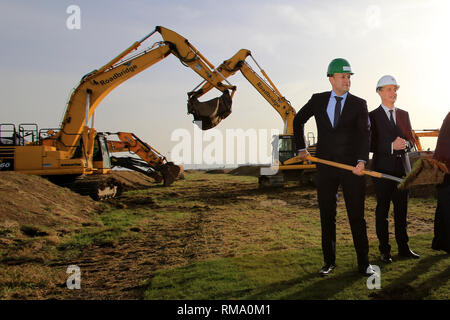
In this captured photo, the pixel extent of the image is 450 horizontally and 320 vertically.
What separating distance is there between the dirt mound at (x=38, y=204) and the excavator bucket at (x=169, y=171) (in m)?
7.85

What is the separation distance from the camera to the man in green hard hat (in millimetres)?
4223

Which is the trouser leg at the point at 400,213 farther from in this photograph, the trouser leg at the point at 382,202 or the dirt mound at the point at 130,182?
the dirt mound at the point at 130,182

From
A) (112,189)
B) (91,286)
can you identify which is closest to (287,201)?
(112,189)

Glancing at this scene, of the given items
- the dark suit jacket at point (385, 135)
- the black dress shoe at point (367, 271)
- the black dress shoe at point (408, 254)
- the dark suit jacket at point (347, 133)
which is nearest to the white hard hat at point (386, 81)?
the dark suit jacket at point (385, 135)

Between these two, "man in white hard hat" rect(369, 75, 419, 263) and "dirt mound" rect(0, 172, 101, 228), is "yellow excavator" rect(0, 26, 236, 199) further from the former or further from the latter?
"man in white hard hat" rect(369, 75, 419, 263)

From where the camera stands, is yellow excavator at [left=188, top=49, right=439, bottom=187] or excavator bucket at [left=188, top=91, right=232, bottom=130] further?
yellow excavator at [left=188, top=49, right=439, bottom=187]

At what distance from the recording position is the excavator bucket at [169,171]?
2078 centimetres

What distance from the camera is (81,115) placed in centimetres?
1446

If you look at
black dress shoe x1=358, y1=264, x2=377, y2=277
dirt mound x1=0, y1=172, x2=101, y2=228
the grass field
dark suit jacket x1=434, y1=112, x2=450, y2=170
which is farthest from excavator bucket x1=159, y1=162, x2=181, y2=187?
dark suit jacket x1=434, y1=112, x2=450, y2=170

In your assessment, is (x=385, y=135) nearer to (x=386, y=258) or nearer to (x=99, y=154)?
(x=386, y=258)

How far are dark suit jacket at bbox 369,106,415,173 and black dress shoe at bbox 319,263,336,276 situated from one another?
172cm

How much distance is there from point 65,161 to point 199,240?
852 centimetres

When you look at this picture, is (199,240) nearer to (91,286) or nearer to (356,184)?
(91,286)

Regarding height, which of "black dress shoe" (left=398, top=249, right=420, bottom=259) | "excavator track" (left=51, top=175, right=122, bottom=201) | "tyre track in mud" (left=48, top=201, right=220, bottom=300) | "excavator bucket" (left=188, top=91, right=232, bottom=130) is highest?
"excavator bucket" (left=188, top=91, right=232, bottom=130)
